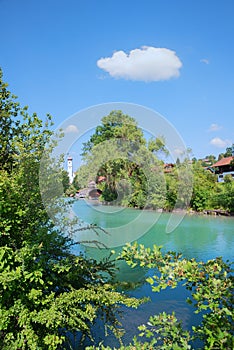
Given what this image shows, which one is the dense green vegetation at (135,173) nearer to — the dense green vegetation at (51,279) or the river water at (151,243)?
the river water at (151,243)

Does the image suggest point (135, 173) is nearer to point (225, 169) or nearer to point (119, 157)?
point (119, 157)

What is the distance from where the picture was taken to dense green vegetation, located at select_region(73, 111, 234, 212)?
5.77 meters

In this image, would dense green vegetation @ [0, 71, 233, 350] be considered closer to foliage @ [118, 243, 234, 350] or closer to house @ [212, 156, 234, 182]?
foliage @ [118, 243, 234, 350]

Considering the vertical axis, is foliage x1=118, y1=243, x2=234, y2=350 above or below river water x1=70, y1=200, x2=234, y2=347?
above

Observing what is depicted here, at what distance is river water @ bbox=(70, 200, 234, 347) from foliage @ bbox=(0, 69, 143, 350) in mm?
646

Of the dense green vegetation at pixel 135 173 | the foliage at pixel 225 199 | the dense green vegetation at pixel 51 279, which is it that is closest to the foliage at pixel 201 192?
the dense green vegetation at pixel 135 173

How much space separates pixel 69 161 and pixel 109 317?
2188 millimetres

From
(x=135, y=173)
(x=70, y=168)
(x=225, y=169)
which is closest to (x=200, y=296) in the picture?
(x=70, y=168)

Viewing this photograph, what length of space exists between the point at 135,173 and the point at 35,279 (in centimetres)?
880

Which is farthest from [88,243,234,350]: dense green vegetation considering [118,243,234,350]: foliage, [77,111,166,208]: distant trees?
[77,111,166,208]: distant trees

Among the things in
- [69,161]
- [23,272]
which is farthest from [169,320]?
[69,161]

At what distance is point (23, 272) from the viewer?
92.0 inches

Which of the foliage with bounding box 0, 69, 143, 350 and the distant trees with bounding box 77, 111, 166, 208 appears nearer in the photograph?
the foliage with bounding box 0, 69, 143, 350

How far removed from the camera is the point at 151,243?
1012cm
